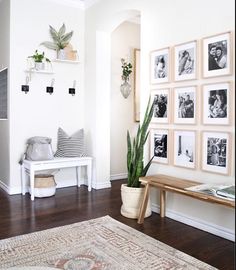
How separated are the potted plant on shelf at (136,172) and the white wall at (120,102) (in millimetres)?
1756

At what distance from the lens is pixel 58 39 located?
13.5 feet

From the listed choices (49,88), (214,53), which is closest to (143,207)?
(214,53)

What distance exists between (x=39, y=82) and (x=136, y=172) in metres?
2.02

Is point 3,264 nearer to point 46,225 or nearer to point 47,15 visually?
point 46,225

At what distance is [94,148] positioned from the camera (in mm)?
4238

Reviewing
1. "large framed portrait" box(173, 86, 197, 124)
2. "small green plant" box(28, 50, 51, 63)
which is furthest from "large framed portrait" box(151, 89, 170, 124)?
"small green plant" box(28, 50, 51, 63)

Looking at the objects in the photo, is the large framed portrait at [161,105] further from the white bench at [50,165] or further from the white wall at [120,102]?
the white wall at [120,102]

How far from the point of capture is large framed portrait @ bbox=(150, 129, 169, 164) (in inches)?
118

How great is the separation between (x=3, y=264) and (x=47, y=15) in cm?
330

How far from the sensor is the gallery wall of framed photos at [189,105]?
2.39 m

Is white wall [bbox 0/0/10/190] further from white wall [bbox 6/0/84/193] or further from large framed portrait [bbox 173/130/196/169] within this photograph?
large framed portrait [bbox 173/130/196/169]

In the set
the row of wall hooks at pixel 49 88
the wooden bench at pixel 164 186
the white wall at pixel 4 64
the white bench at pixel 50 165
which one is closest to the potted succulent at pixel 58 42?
the row of wall hooks at pixel 49 88

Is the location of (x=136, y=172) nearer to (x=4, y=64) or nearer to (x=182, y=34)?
(x=182, y=34)

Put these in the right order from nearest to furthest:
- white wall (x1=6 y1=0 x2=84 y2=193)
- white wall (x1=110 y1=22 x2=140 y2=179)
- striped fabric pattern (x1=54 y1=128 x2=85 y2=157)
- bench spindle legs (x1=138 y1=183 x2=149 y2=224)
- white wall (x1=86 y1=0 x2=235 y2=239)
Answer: white wall (x1=86 y1=0 x2=235 y2=239), bench spindle legs (x1=138 y1=183 x2=149 y2=224), white wall (x1=6 y1=0 x2=84 y2=193), striped fabric pattern (x1=54 y1=128 x2=85 y2=157), white wall (x1=110 y1=22 x2=140 y2=179)
